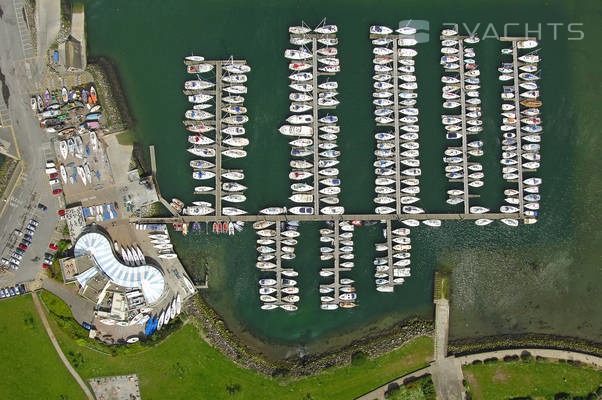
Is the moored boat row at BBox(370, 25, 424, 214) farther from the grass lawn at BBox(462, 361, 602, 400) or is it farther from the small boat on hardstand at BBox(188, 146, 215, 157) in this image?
the grass lawn at BBox(462, 361, 602, 400)

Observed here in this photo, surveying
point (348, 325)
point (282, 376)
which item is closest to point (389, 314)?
point (348, 325)

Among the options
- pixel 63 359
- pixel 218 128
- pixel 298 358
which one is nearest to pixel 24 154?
pixel 218 128

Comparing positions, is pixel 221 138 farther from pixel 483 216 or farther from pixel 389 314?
pixel 483 216

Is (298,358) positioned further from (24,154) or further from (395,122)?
(24,154)

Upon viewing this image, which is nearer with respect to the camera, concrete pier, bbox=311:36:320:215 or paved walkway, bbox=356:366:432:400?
paved walkway, bbox=356:366:432:400

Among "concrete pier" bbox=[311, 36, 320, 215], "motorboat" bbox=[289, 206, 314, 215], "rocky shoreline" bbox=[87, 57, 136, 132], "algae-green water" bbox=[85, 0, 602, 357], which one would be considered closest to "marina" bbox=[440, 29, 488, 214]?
"algae-green water" bbox=[85, 0, 602, 357]

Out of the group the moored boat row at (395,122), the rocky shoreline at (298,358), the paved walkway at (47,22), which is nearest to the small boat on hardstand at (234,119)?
the moored boat row at (395,122)
